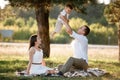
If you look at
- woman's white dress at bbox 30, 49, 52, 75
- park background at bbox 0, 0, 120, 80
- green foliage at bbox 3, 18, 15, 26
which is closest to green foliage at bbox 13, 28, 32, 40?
park background at bbox 0, 0, 120, 80

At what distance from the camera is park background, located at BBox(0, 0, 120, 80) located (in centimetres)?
1377

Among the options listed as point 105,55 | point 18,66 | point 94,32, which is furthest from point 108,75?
point 94,32

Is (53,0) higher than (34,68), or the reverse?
(53,0)

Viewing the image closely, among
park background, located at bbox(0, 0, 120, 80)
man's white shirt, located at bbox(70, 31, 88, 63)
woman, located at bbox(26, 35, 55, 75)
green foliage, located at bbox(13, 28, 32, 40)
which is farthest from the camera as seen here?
green foliage, located at bbox(13, 28, 32, 40)

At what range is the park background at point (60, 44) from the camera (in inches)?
542

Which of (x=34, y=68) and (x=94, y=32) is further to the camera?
(x=94, y=32)

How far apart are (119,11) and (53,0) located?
5470 millimetres

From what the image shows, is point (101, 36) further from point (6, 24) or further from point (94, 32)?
point (6, 24)

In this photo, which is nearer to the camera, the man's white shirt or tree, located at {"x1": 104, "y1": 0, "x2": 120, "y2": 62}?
the man's white shirt

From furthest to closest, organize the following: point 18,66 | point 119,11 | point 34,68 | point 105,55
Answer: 1. point 105,55
2. point 119,11
3. point 18,66
4. point 34,68

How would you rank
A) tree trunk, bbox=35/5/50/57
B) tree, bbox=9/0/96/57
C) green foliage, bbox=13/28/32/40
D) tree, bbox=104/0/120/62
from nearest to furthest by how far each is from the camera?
tree, bbox=9/0/96/57, tree trunk, bbox=35/5/50/57, tree, bbox=104/0/120/62, green foliage, bbox=13/28/32/40

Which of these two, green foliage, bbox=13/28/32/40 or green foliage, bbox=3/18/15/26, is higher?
green foliage, bbox=3/18/15/26

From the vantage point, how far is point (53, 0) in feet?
50.3

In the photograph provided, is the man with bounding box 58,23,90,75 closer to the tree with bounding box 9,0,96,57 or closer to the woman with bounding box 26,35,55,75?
the woman with bounding box 26,35,55,75
